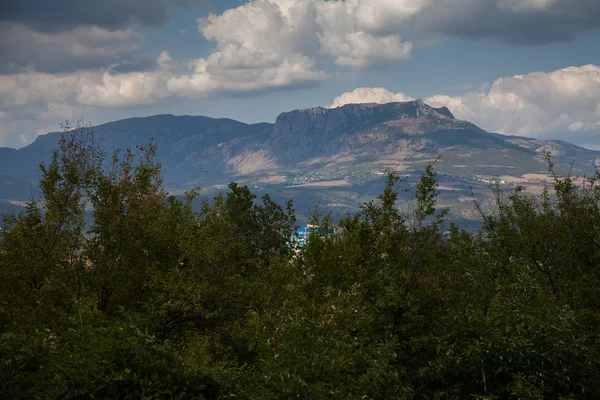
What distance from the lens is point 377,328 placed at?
2217 centimetres

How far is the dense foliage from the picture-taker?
46.5 feet

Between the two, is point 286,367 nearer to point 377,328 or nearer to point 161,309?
point 377,328

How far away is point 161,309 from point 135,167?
10597 mm

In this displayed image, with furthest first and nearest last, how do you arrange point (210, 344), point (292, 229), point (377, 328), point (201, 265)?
1. point (292, 229)
2. point (210, 344)
3. point (201, 265)
4. point (377, 328)

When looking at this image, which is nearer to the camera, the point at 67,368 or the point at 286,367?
the point at 67,368

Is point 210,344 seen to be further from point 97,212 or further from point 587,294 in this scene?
point 587,294

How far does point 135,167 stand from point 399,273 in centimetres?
1723

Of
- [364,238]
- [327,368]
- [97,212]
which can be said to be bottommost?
[327,368]

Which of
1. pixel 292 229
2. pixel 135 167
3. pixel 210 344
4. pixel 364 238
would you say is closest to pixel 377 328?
pixel 364 238

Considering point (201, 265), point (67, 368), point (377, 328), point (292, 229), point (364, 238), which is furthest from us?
point (292, 229)

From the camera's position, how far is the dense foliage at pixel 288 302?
46.5 ft

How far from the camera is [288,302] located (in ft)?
71.9

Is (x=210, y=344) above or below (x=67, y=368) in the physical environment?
below

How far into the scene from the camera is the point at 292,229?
7469 centimetres
